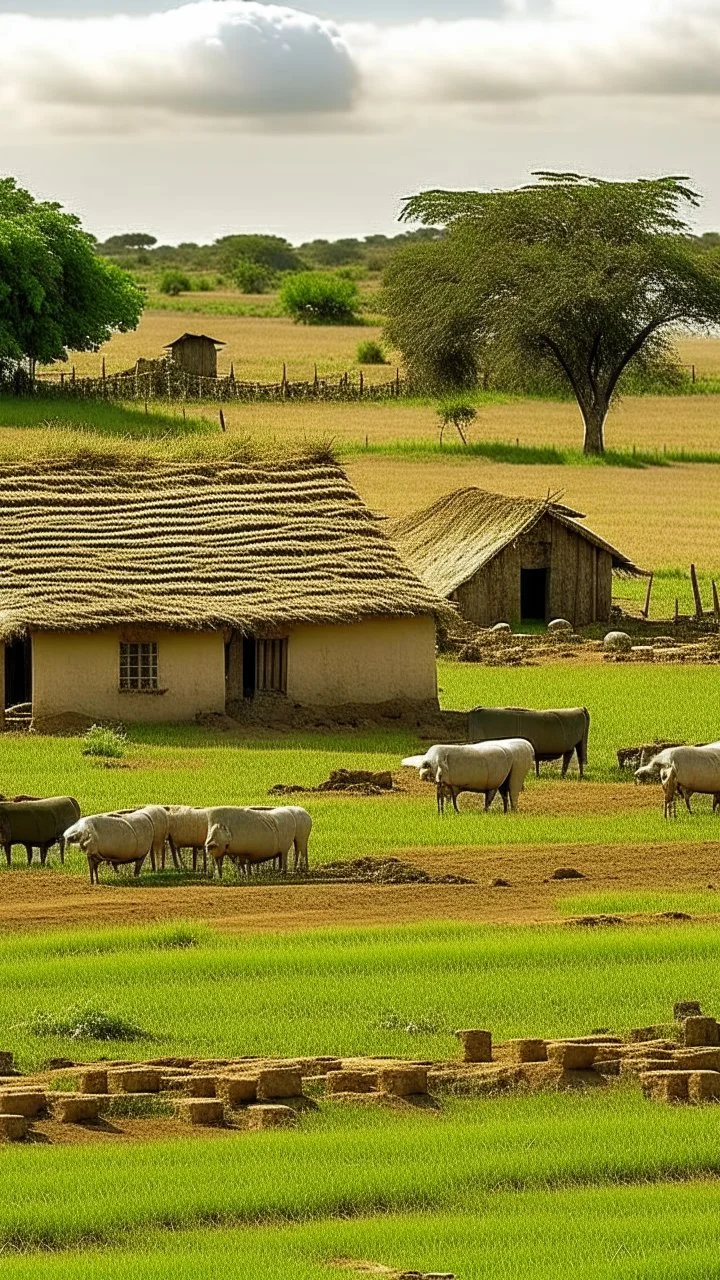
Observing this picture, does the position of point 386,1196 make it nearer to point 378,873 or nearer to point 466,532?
point 378,873

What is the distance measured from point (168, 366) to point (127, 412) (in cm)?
1150

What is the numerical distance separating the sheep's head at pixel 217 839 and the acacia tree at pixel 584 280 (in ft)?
184

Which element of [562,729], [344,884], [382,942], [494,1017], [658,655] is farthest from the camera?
[658,655]

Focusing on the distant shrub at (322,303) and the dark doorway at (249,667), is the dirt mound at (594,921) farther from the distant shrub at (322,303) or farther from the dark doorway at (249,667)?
the distant shrub at (322,303)

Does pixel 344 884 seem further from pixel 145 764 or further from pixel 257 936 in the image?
pixel 145 764

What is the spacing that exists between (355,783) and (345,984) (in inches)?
470

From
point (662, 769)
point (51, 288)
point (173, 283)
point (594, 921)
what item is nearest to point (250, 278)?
point (173, 283)

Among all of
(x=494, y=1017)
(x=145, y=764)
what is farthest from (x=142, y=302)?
(x=494, y=1017)

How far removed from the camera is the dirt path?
2105cm

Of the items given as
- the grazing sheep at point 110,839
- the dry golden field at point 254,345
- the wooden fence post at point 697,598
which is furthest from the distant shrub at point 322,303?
the grazing sheep at point 110,839

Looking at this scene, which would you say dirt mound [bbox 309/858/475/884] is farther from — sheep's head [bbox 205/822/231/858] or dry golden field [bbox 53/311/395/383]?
dry golden field [bbox 53/311/395/383]

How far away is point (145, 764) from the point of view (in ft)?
103

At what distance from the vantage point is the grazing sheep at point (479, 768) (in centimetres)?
2722

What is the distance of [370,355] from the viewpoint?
4350 inches
